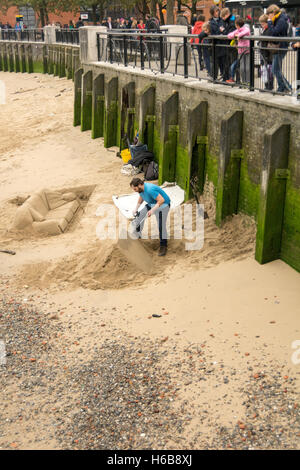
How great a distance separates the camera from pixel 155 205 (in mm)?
11500

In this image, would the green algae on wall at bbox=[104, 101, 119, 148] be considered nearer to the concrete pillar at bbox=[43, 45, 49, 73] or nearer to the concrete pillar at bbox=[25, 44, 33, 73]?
the concrete pillar at bbox=[43, 45, 49, 73]

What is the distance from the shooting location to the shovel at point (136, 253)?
11266mm

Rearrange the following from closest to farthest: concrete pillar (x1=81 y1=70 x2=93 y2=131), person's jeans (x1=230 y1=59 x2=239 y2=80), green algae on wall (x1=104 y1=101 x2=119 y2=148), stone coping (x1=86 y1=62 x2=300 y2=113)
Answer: stone coping (x1=86 y1=62 x2=300 y2=113) → person's jeans (x1=230 y1=59 x2=239 y2=80) → green algae on wall (x1=104 y1=101 x2=119 y2=148) → concrete pillar (x1=81 y1=70 x2=93 y2=131)

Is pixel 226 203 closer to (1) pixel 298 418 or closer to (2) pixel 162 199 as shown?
(2) pixel 162 199

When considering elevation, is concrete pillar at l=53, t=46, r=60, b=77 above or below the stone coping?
below

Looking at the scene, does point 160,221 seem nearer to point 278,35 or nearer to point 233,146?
point 233,146

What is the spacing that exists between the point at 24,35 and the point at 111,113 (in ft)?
82.1

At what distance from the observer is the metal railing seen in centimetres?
3828

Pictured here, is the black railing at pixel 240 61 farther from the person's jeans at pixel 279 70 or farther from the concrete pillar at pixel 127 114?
the concrete pillar at pixel 127 114

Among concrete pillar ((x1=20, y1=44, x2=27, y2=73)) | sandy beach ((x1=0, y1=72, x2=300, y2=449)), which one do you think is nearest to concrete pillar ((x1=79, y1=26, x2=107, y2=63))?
sandy beach ((x1=0, y1=72, x2=300, y2=449))

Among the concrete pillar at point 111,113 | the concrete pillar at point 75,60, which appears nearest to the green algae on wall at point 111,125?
the concrete pillar at point 111,113

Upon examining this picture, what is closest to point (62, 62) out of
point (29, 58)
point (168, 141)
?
point (29, 58)

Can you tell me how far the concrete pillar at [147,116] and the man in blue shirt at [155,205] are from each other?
4857mm

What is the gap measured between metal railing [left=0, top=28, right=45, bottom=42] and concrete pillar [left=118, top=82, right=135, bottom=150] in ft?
71.1
